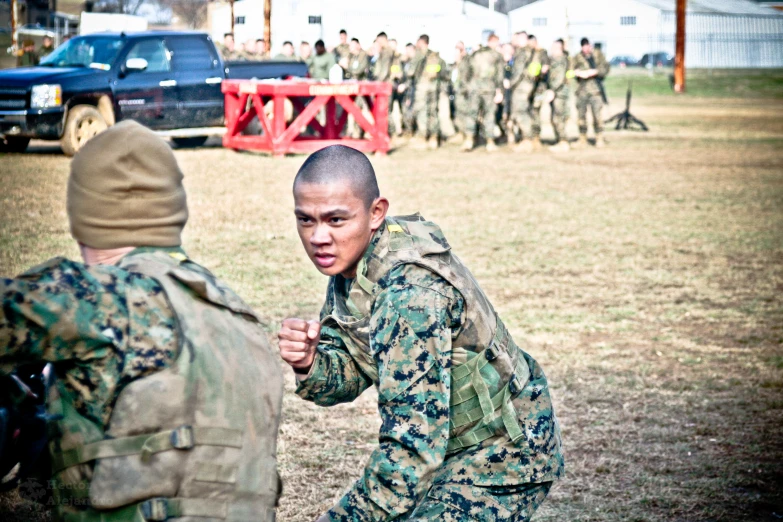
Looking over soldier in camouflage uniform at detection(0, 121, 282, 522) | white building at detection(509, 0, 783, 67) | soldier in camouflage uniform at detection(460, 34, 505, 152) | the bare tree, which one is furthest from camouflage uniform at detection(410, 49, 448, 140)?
the bare tree

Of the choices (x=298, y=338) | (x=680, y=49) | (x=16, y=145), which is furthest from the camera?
(x=680, y=49)

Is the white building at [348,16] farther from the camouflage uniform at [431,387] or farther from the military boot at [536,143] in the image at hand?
the camouflage uniform at [431,387]

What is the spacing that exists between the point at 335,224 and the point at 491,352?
0.52 meters

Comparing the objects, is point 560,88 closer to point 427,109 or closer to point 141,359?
point 427,109

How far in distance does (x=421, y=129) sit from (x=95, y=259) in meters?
17.5

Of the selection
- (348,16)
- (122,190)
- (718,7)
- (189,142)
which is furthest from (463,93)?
(718,7)

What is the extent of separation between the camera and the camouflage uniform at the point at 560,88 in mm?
18312

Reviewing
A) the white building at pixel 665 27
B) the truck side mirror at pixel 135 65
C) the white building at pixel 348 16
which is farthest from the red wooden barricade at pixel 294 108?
the white building at pixel 665 27

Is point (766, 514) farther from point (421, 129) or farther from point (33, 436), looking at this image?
point (421, 129)

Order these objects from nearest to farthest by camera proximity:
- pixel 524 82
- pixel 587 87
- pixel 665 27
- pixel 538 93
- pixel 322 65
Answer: pixel 524 82 < pixel 538 93 < pixel 587 87 < pixel 322 65 < pixel 665 27

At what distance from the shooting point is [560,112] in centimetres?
1859

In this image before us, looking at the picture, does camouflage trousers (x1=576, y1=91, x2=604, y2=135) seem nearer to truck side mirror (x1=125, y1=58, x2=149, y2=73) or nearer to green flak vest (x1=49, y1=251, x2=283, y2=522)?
truck side mirror (x1=125, y1=58, x2=149, y2=73)

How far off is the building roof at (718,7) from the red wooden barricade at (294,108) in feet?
167

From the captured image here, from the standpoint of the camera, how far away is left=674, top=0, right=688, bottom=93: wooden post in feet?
120
